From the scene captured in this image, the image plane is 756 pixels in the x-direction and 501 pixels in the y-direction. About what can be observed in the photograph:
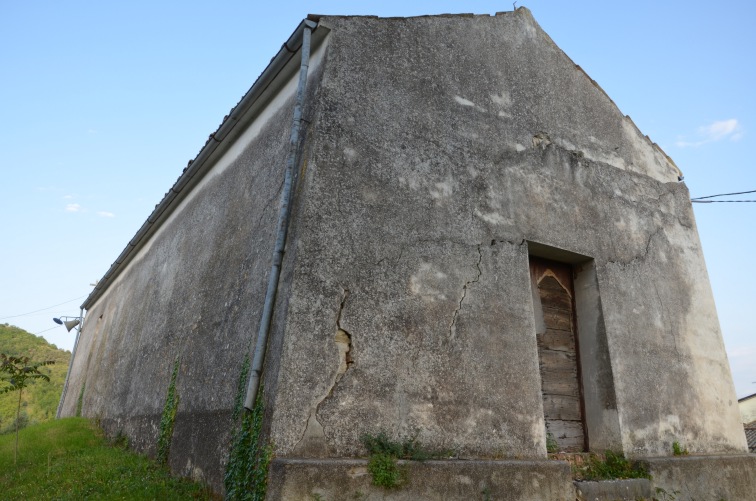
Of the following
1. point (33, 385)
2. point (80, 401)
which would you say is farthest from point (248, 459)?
point (33, 385)

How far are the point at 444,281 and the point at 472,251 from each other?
0.50 m

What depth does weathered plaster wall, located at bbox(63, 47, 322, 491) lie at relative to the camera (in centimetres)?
505

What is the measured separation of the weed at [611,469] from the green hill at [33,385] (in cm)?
2023

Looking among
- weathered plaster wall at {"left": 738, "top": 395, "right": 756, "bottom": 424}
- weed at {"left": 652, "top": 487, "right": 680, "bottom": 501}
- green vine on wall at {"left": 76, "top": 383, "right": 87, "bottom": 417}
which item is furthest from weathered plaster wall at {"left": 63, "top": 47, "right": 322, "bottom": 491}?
weathered plaster wall at {"left": 738, "top": 395, "right": 756, "bottom": 424}

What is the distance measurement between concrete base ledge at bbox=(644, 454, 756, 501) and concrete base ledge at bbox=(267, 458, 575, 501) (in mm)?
1422

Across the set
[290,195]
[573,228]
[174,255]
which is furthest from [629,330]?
[174,255]

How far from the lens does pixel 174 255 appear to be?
8555 millimetres

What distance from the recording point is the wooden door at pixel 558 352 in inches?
222

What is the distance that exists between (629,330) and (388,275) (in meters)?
3.21

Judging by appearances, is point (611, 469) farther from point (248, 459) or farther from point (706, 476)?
point (248, 459)

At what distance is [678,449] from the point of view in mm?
5684

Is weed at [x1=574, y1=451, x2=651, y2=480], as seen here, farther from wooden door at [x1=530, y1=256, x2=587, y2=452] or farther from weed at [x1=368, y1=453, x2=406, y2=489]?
weed at [x1=368, y1=453, x2=406, y2=489]

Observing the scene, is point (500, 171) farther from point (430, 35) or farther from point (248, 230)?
point (248, 230)

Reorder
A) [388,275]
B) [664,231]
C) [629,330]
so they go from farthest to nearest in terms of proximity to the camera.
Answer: [664,231]
[629,330]
[388,275]
